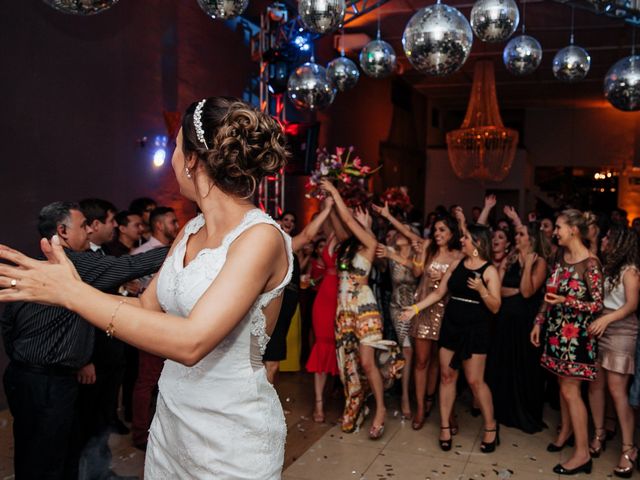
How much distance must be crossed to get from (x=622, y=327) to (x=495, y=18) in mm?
2190

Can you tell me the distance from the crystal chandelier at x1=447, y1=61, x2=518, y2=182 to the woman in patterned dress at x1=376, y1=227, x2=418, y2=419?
5.13m

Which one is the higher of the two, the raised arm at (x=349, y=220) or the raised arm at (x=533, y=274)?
the raised arm at (x=349, y=220)

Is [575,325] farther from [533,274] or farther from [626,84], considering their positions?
[626,84]

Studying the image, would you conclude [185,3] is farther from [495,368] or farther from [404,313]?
[495,368]

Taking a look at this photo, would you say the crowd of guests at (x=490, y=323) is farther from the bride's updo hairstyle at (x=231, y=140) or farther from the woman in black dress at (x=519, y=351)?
the bride's updo hairstyle at (x=231, y=140)

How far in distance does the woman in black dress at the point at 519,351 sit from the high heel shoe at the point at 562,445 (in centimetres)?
33

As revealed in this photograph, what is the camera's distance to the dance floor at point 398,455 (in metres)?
3.83

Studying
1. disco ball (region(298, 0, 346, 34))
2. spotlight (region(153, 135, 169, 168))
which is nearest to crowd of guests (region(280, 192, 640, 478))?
disco ball (region(298, 0, 346, 34))

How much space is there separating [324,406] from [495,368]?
145 centimetres

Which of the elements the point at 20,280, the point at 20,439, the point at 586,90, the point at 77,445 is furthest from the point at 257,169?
the point at 586,90

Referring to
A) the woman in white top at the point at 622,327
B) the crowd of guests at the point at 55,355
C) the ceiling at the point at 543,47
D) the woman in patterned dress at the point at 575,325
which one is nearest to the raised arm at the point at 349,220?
the woman in patterned dress at the point at 575,325

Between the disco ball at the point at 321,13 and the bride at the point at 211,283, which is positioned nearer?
the bride at the point at 211,283

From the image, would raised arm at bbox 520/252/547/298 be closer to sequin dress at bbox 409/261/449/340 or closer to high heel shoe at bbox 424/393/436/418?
sequin dress at bbox 409/261/449/340

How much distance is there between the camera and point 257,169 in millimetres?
1537
